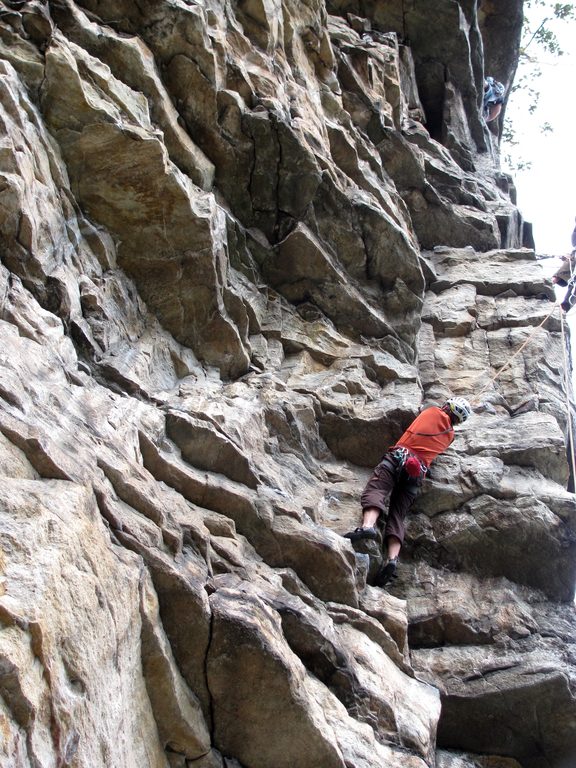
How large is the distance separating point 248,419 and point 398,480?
1914 mm

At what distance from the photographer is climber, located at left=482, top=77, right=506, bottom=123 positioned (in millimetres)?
18781

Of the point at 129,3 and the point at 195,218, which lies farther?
the point at 129,3

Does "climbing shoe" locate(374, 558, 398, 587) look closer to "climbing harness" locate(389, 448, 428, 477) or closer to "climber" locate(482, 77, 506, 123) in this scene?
"climbing harness" locate(389, 448, 428, 477)

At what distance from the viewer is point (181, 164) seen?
8734 millimetres

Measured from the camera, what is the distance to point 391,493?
798cm

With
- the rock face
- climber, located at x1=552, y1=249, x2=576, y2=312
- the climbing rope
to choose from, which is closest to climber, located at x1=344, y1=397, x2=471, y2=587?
the rock face

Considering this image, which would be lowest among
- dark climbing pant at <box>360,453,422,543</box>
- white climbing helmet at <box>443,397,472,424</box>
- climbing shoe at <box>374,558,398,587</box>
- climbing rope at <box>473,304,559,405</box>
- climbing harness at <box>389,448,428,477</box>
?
climbing shoe at <box>374,558,398,587</box>

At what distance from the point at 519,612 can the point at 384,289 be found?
5.29 metres

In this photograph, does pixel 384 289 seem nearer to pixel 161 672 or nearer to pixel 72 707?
pixel 161 672

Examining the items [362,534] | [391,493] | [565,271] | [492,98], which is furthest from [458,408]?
[492,98]

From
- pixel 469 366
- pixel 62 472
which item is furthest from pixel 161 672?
pixel 469 366

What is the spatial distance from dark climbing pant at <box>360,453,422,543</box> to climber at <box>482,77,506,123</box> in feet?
46.0

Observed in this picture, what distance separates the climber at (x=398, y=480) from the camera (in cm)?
748

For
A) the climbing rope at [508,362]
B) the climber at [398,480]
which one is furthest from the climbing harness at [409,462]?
the climbing rope at [508,362]
